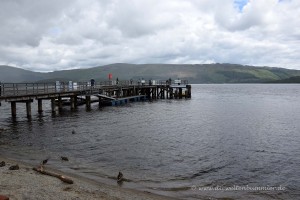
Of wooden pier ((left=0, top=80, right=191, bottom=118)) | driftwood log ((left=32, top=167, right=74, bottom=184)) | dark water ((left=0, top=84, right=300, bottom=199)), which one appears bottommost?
dark water ((left=0, top=84, right=300, bottom=199))

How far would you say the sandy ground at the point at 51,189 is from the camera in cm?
1181

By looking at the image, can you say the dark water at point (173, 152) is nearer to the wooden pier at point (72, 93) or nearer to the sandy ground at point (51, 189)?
the sandy ground at point (51, 189)

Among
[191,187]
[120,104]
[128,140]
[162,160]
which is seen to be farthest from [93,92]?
[191,187]

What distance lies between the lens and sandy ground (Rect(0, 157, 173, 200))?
465 inches

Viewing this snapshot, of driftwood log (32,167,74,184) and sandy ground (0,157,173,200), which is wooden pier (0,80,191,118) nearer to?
driftwood log (32,167,74,184)

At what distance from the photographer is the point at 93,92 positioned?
181ft

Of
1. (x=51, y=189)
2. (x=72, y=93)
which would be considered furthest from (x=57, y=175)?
(x=72, y=93)

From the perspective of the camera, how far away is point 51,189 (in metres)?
12.6

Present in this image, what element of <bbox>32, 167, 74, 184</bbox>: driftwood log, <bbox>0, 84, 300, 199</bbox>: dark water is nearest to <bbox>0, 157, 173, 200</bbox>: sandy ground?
<bbox>32, 167, 74, 184</bbox>: driftwood log

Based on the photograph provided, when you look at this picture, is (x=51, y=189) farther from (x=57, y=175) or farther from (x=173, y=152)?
(x=173, y=152)

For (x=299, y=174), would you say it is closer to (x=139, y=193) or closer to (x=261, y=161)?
(x=261, y=161)

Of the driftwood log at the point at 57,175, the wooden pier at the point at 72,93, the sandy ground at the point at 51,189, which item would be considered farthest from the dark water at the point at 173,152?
the wooden pier at the point at 72,93

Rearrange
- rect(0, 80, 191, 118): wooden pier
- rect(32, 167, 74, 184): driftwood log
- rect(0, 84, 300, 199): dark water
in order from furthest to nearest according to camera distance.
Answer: rect(0, 80, 191, 118): wooden pier, rect(0, 84, 300, 199): dark water, rect(32, 167, 74, 184): driftwood log

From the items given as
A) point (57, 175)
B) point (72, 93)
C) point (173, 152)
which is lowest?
point (173, 152)
